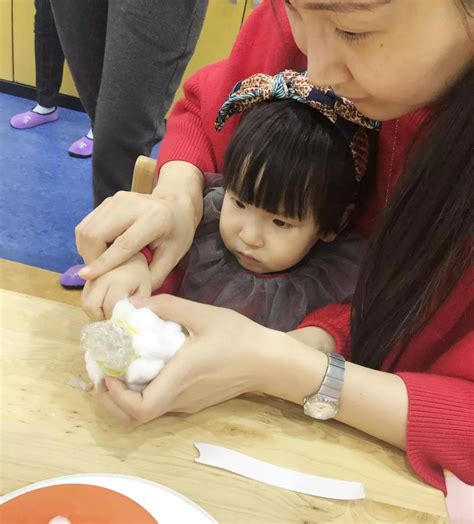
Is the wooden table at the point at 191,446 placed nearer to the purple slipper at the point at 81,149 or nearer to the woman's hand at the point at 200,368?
the woman's hand at the point at 200,368

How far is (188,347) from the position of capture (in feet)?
2.00

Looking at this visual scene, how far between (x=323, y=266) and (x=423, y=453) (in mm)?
430

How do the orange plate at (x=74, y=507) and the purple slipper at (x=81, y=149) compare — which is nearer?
the orange plate at (x=74, y=507)

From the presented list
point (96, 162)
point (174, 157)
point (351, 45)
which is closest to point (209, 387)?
point (351, 45)

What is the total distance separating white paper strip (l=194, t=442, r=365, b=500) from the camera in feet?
1.80

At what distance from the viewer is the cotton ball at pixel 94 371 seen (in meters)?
0.59

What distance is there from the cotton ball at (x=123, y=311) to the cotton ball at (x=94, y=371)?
0.17 feet

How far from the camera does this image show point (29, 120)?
8.94 feet

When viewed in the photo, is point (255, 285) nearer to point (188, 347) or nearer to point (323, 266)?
point (323, 266)

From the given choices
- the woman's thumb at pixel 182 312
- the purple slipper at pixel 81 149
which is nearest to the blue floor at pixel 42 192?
the purple slipper at pixel 81 149

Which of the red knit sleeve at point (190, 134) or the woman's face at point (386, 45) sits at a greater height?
the woman's face at point (386, 45)

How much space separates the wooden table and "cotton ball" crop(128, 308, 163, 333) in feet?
0.32

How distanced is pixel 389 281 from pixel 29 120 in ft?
8.20

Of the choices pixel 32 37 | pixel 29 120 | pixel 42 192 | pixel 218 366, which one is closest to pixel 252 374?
pixel 218 366
